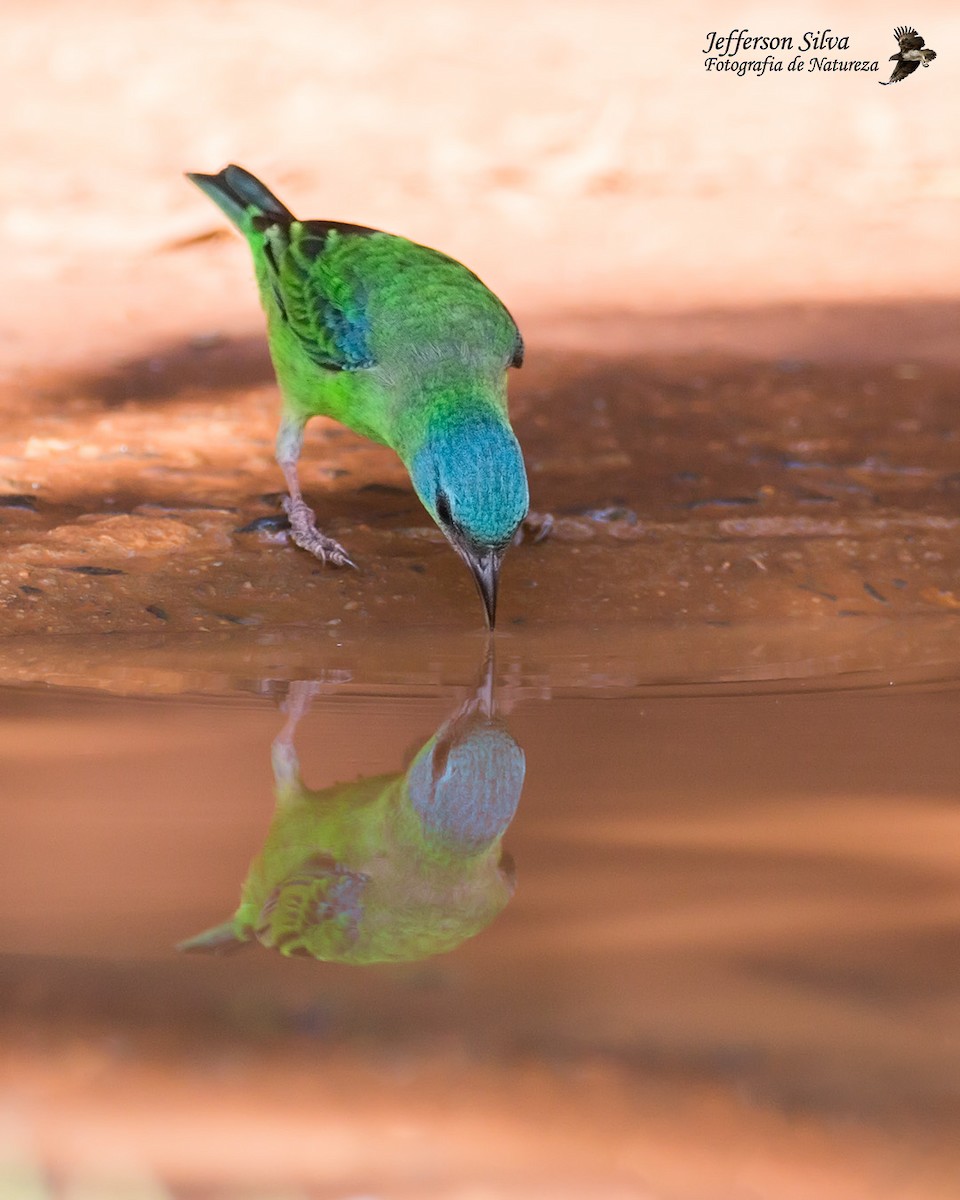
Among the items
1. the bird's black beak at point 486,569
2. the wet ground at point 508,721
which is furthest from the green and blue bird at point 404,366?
the wet ground at point 508,721

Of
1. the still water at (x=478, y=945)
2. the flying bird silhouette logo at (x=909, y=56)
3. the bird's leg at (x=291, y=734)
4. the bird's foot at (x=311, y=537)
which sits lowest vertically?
the still water at (x=478, y=945)

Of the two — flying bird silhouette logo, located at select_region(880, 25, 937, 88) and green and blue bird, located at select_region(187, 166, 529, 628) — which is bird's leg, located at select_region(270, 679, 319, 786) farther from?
flying bird silhouette logo, located at select_region(880, 25, 937, 88)

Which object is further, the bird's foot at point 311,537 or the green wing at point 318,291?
the green wing at point 318,291

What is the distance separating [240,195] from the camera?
5234mm

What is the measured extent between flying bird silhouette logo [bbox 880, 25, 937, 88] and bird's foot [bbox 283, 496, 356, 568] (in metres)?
6.63

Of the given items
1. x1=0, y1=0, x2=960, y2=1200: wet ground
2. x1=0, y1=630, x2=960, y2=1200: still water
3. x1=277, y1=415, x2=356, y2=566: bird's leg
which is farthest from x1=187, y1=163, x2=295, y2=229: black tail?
x1=0, y1=630, x2=960, y2=1200: still water

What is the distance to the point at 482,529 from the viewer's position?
3.44 meters

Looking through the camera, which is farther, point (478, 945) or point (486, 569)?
point (486, 569)

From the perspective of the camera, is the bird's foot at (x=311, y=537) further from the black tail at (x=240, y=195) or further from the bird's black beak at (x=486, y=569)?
the black tail at (x=240, y=195)

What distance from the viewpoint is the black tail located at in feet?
16.8

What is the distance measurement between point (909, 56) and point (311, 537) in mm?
7094

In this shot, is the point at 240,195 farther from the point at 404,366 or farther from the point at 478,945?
the point at 478,945

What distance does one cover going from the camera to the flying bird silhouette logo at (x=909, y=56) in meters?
9.53

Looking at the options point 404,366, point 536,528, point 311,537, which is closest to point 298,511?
point 311,537
